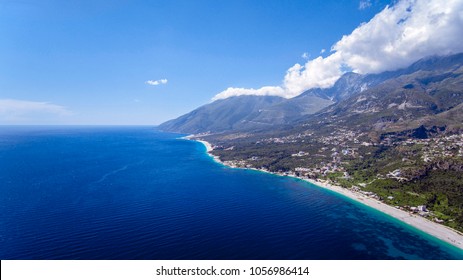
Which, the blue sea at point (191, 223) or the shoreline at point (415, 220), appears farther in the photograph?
the shoreline at point (415, 220)

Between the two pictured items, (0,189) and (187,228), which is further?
(0,189)

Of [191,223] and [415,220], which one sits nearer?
[191,223]

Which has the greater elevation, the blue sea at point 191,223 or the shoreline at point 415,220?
the blue sea at point 191,223

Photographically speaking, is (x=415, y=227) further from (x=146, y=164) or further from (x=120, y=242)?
(x=146, y=164)

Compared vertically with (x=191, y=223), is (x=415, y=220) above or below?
below

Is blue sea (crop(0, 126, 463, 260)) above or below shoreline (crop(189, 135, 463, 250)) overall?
above

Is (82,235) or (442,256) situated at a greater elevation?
(82,235)

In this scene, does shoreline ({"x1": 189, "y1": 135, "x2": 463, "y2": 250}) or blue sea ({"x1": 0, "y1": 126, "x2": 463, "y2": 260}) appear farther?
shoreline ({"x1": 189, "y1": 135, "x2": 463, "y2": 250})

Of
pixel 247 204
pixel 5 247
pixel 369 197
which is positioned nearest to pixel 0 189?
pixel 5 247
